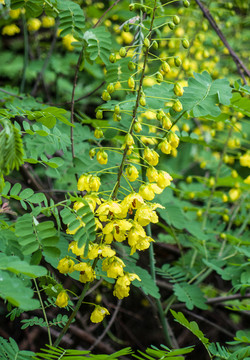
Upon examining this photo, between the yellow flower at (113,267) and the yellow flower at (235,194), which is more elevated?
the yellow flower at (113,267)

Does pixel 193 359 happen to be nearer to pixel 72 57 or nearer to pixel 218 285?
pixel 218 285

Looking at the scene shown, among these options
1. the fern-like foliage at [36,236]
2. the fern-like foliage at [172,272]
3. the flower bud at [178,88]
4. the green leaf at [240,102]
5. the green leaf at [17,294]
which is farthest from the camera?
the fern-like foliage at [172,272]

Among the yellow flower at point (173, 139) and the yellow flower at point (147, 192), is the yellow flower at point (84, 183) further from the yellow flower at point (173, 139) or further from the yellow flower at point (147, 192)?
the yellow flower at point (173, 139)

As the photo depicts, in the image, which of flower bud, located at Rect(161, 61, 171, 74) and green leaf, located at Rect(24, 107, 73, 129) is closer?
flower bud, located at Rect(161, 61, 171, 74)

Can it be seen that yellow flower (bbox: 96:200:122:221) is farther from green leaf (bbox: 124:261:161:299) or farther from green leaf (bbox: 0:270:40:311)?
green leaf (bbox: 124:261:161:299)

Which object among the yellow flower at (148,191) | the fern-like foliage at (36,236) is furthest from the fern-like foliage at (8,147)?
the yellow flower at (148,191)

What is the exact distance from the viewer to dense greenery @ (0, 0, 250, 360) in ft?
3.83

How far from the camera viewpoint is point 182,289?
6.33 ft

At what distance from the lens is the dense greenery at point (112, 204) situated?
3.83 feet

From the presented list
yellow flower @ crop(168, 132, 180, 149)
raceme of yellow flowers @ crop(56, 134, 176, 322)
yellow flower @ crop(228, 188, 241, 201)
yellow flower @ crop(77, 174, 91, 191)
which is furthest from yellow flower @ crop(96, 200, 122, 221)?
yellow flower @ crop(228, 188, 241, 201)

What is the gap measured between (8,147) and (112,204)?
357mm

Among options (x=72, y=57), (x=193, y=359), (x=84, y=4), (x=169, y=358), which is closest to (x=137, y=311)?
(x=193, y=359)

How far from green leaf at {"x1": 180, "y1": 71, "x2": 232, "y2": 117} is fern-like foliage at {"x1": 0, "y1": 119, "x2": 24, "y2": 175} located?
63 cm

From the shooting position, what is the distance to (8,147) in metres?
1.00
